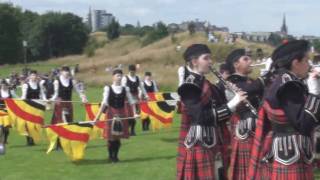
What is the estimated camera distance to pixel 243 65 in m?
7.68

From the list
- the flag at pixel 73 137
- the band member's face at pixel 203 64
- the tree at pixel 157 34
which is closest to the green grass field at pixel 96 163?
the flag at pixel 73 137

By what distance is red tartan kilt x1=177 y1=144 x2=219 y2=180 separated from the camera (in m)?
6.35

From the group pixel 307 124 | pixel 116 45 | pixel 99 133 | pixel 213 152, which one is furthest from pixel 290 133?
pixel 116 45

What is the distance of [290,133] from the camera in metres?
5.17

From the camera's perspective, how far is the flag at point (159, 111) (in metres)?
16.7

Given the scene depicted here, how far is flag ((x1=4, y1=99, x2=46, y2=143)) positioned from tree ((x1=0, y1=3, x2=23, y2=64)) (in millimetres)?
80770

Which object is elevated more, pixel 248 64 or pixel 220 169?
pixel 248 64

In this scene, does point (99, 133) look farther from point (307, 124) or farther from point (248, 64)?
point (307, 124)

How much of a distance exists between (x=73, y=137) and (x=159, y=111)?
15.0 feet

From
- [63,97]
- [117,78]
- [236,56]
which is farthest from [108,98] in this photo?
[236,56]

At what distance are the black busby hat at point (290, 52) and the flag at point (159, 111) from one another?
450 inches

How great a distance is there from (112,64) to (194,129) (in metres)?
60.8

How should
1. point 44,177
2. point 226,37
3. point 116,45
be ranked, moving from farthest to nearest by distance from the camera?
point 116,45 < point 226,37 < point 44,177

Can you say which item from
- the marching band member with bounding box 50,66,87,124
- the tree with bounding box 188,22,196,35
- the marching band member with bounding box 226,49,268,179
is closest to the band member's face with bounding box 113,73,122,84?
the marching band member with bounding box 50,66,87,124
